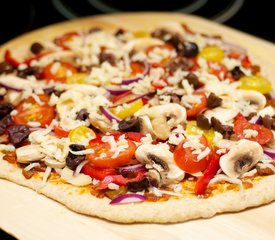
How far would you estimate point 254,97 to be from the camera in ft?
14.3

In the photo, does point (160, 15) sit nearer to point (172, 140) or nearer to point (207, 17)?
point (207, 17)

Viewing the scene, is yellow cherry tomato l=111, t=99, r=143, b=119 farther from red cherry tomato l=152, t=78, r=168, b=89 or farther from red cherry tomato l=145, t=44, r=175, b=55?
red cherry tomato l=145, t=44, r=175, b=55

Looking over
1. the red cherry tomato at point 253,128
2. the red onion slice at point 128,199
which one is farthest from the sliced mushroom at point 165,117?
the red onion slice at point 128,199

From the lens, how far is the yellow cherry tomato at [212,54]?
502 centimetres

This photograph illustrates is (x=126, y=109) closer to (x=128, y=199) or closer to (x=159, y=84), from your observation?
(x=159, y=84)

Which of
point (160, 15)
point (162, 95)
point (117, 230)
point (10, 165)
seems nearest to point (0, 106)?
point (10, 165)

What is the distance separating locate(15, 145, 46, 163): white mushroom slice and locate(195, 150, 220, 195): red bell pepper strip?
1.03m

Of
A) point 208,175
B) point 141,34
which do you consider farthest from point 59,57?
point 208,175

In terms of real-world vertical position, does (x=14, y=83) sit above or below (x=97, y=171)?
below

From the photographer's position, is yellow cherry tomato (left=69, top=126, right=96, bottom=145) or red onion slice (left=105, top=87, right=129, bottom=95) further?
red onion slice (left=105, top=87, right=129, bottom=95)

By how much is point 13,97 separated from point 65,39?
1.14m

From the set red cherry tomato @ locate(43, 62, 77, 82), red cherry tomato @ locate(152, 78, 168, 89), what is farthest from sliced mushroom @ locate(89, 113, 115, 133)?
red cherry tomato @ locate(43, 62, 77, 82)

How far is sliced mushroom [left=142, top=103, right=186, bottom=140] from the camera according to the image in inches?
154

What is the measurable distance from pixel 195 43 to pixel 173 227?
2.14 meters
